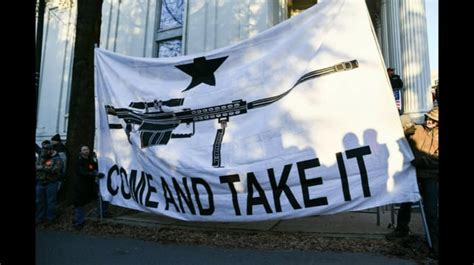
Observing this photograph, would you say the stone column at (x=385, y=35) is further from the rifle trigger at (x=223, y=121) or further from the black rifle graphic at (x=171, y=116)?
the rifle trigger at (x=223, y=121)

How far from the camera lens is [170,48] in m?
15.2

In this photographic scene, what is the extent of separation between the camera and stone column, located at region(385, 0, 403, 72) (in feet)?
29.8

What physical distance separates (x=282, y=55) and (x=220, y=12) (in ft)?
31.8

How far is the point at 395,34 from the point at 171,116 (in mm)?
6668

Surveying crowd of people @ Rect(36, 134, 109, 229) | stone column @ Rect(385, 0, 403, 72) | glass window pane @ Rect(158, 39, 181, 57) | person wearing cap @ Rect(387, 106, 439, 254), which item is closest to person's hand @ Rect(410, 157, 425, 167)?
person wearing cap @ Rect(387, 106, 439, 254)

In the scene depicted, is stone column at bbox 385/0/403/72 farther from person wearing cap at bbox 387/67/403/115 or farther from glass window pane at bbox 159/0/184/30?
glass window pane at bbox 159/0/184/30

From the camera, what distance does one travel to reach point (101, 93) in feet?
21.0

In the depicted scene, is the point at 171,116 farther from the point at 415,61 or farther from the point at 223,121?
the point at 415,61

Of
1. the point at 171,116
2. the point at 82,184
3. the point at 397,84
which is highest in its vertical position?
the point at 397,84

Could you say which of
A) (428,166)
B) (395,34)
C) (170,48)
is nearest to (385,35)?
(395,34)

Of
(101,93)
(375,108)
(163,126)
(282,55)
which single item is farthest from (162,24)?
(375,108)

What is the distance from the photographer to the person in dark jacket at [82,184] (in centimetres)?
686

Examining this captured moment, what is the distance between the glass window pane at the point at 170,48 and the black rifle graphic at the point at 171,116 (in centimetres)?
915
